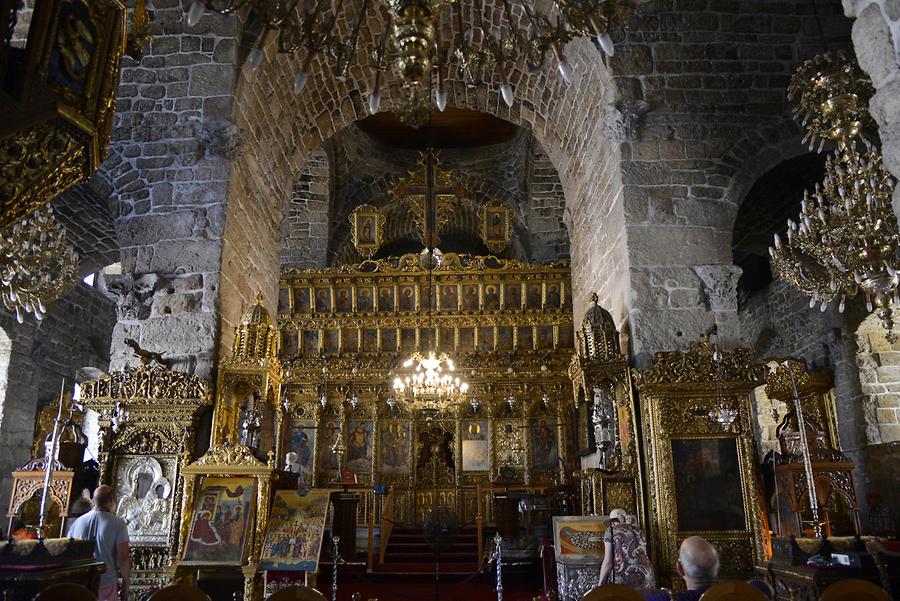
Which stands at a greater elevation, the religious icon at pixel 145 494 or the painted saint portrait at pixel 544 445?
the painted saint portrait at pixel 544 445

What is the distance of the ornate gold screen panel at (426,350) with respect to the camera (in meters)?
13.4

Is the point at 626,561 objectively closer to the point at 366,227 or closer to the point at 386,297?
the point at 366,227

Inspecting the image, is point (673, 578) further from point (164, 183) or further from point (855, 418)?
point (164, 183)

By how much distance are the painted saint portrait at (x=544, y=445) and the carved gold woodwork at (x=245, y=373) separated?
6.94 meters

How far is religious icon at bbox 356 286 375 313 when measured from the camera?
45.2ft

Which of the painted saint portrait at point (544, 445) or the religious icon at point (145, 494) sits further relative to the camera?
the painted saint portrait at point (544, 445)

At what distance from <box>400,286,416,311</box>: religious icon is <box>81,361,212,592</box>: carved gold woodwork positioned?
7.05 m

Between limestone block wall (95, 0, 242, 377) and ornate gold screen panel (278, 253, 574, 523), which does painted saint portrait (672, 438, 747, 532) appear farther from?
ornate gold screen panel (278, 253, 574, 523)

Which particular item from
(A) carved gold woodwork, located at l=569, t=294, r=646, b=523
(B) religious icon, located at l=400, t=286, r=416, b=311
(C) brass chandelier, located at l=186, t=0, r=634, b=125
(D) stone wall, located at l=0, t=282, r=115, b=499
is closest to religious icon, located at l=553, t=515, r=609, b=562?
(A) carved gold woodwork, located at l=569, t=294, r=646, b=523

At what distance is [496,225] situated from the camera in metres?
12.9

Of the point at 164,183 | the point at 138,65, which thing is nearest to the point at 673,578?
the point at 164,183

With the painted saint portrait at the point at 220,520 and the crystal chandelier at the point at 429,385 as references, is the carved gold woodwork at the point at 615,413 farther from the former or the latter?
the crystal chandelier at the point at 429,385

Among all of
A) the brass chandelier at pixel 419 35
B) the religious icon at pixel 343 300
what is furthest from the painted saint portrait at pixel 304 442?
Result: the brass chandelier at pixel 419 35

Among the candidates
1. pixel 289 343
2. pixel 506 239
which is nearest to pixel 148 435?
pixel 289 343
